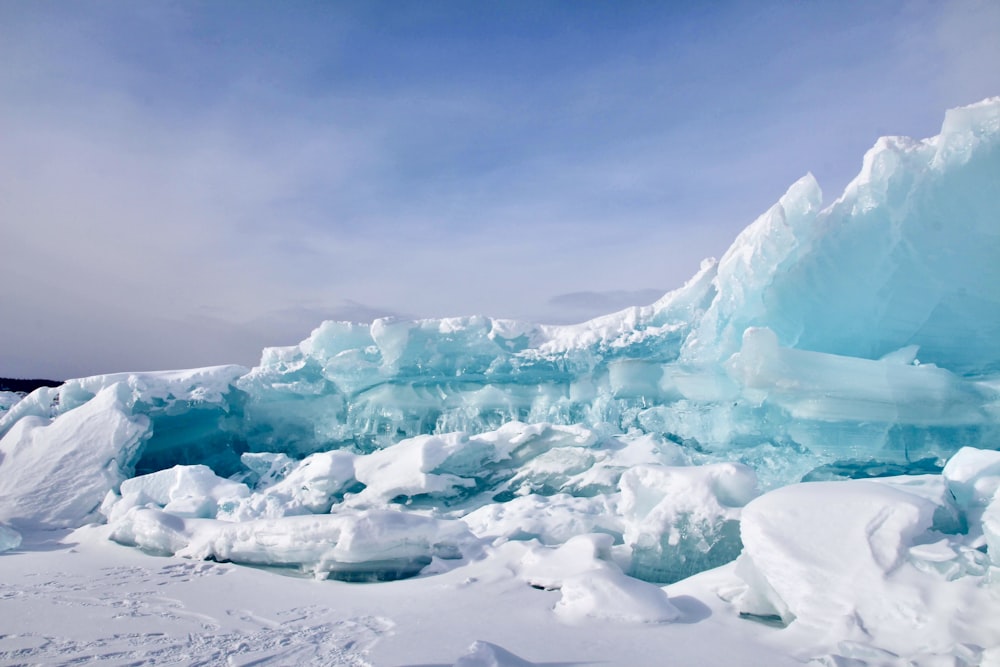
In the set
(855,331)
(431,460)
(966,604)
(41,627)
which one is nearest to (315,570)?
(41,627)

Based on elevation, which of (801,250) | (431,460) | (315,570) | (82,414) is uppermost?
(801,250)

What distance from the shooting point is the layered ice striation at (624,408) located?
6.06m

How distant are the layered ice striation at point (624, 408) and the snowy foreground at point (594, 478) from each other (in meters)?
0.04

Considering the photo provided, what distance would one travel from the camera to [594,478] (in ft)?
26.8

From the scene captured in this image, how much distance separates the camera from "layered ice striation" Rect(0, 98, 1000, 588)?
6062mm

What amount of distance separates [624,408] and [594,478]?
1921 millimetres

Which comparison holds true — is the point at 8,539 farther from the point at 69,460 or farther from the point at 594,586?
the point at 594,586

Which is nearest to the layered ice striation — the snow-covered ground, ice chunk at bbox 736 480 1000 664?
the snow-covered ground

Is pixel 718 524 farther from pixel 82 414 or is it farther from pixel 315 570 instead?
pixel 82 414

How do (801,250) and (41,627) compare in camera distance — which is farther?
(801,250)

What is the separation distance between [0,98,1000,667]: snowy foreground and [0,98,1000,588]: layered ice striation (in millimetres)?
35

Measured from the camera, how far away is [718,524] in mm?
5434

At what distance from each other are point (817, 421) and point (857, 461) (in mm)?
Answer: 653

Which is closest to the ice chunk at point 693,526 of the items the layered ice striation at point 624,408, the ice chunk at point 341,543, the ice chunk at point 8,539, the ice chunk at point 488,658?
the layered ice striation at point 624,408
